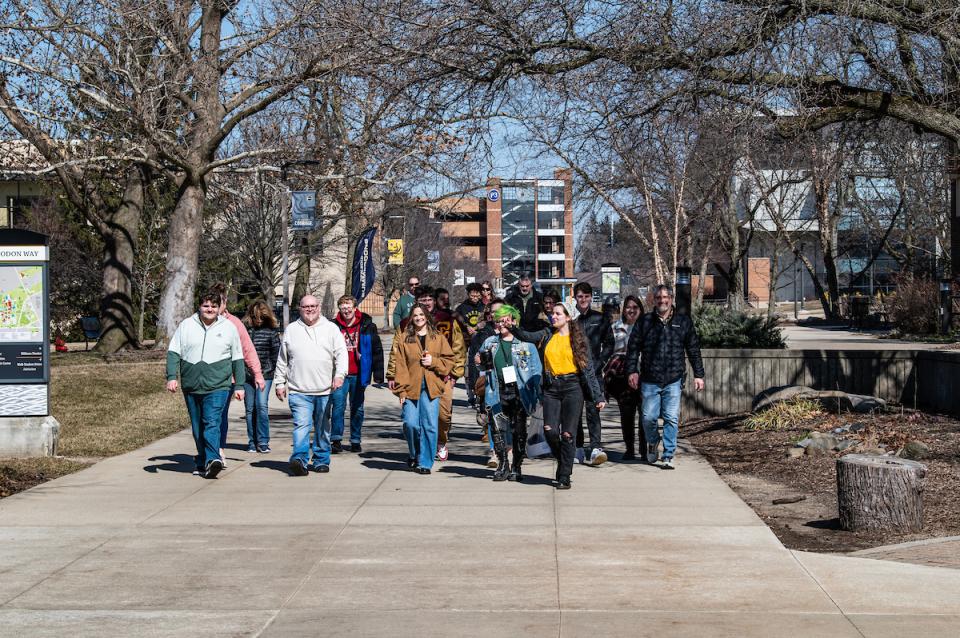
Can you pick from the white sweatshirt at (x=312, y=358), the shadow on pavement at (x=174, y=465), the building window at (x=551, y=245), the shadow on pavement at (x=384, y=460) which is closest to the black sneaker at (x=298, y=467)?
the white sweatshirt at (x=312, y=358)

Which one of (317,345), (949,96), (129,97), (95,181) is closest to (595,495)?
(317,345)

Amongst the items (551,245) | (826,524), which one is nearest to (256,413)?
(826,524)

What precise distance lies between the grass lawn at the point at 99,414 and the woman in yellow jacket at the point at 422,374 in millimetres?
3565

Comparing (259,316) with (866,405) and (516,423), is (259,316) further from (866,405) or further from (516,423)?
(866,405)

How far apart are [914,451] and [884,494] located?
→ 10.2 ft

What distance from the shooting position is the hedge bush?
54.8ft

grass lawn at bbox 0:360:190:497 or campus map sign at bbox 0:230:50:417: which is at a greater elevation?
campus map sign at bbox 0:230:50:417

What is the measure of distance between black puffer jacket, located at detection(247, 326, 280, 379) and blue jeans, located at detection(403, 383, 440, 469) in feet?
8.63

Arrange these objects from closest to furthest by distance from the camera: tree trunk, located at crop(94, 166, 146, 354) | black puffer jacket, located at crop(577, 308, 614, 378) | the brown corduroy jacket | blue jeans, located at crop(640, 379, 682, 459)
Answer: the brown corduroy jacket, blue jeans, located at crop(640, 379, 682, 459), black puffer jacket, located at crop(577, 308, 614, 378), tree trunk, located at crop(94, 166, 146, 354)

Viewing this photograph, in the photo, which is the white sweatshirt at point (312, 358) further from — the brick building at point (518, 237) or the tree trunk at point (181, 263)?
the brick building at point (518, 237)

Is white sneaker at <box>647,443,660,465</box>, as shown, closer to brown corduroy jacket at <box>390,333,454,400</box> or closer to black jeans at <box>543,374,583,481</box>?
black jeans at <box>543,374,583,481</box>

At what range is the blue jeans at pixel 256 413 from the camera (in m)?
13.1

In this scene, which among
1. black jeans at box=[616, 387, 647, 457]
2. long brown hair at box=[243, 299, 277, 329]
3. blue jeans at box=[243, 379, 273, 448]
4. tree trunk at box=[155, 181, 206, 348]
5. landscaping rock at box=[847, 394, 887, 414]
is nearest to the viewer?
black jeans at box=[616, 387, 647, 457]

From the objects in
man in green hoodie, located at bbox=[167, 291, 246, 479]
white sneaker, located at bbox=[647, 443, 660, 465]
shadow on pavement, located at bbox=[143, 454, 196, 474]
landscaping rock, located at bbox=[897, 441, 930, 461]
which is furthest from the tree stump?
shadow on pavement, located at bbox=[143, 454, 196, 474]
